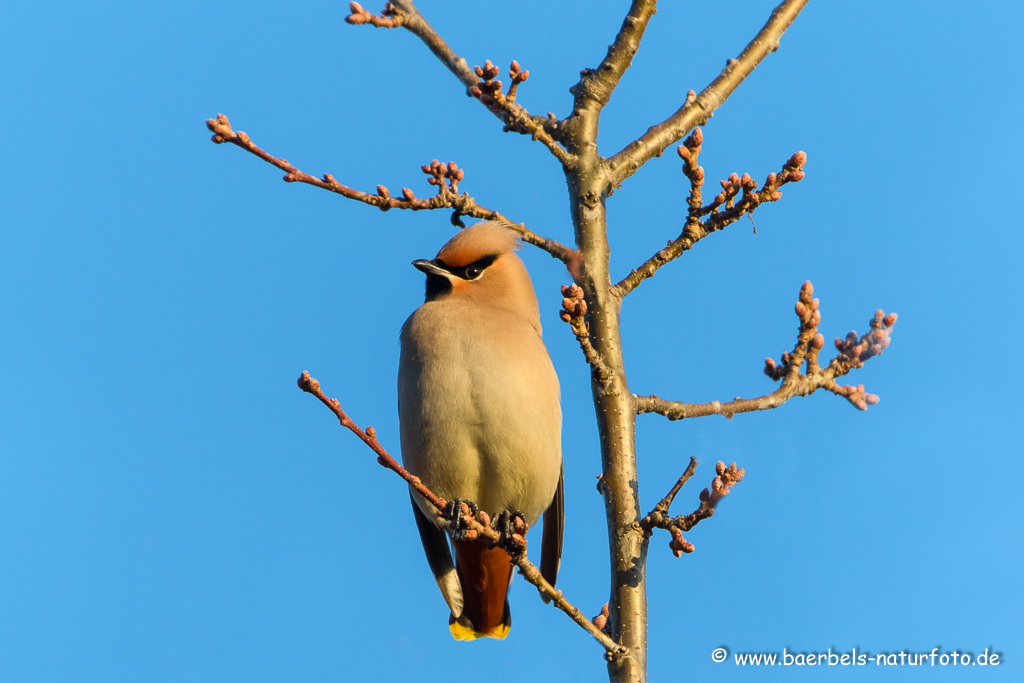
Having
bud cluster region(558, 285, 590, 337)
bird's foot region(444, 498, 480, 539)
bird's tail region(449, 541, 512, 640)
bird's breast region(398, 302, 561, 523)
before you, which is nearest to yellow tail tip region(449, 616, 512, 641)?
bird's tail region(449, 541, 512, 640)

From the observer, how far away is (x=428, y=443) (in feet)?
12.5

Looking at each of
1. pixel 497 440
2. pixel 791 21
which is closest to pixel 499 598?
pixel 497 440

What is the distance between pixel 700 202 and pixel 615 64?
2.26 ft

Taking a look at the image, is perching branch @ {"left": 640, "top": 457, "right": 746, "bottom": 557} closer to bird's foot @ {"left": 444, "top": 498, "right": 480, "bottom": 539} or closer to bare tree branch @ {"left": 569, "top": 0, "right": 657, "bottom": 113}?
bird's foot @ {"left": 444, "top": 498, "right": 480, "bottom": 539}

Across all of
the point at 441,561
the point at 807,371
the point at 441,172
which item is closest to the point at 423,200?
the point at 441,172

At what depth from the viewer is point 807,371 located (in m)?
3.35

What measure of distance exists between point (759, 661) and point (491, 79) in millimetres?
2285

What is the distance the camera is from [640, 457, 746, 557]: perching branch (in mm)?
2998

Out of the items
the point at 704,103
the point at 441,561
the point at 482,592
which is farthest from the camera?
the point at 441,561

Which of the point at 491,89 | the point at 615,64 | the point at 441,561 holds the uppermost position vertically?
the point at 615,64

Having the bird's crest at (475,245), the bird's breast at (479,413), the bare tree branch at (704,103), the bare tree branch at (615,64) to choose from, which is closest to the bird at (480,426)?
the bird's breast at (479,413)

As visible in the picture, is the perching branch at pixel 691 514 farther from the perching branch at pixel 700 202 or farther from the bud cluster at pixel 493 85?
the bud cluster at pixel 493 85

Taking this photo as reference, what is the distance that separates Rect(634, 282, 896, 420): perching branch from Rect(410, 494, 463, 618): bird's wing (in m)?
1.64

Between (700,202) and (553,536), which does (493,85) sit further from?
(553,536)
